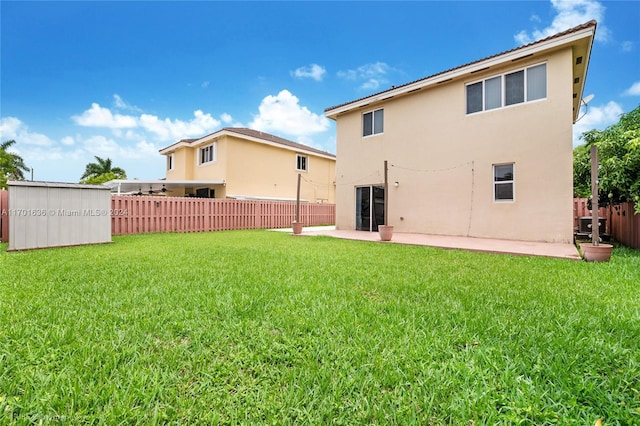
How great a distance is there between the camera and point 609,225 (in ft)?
40.9

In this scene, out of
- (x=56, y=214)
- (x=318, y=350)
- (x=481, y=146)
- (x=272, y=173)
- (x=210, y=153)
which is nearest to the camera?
(x=318, y=350)

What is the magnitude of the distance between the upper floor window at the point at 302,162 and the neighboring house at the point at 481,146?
9.65 meters

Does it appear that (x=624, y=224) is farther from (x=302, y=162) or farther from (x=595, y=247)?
(x=302, y=162)

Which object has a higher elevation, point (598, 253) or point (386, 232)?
point (386, 232)

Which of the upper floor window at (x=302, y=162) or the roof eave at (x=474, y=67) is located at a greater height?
the roof eave at (x=474, y=67)

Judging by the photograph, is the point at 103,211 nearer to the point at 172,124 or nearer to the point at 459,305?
the point at 459,305

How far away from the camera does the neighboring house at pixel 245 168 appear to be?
66.3 feet

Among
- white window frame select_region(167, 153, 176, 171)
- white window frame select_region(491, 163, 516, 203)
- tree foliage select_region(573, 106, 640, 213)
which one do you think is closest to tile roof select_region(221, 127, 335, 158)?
white window frame select_region(167, 153, 176, 171)

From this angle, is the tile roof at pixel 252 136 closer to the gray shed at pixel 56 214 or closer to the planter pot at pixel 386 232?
the gray shed at pixel 56 214

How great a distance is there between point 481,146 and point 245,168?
15.1 m

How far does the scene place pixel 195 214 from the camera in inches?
614

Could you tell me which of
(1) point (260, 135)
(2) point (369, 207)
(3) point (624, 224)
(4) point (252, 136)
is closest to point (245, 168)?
(4) point (252, 136)

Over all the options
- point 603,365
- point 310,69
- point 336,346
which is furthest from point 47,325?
point 310,69

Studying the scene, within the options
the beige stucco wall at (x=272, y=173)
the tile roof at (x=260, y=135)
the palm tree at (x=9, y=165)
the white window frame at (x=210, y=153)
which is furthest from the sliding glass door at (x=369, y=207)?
the palm tree at (x=9, y=165)
